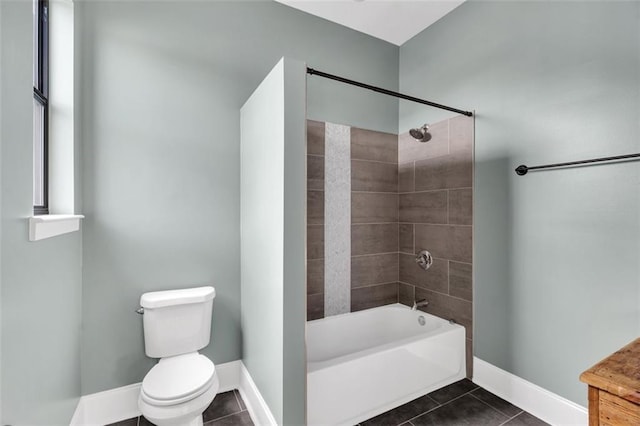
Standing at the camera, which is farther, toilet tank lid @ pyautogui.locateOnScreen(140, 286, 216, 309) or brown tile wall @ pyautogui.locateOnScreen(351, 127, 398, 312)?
brown tile wall @ pyautogui.locateOnScreen(351, 127, 398, 312)

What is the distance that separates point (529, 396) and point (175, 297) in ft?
7.45

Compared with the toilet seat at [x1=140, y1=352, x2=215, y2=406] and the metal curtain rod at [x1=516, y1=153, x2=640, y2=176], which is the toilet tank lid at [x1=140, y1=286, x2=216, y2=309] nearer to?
the toilet seat at [x1=140, y1=352, x2=215, y2=406]

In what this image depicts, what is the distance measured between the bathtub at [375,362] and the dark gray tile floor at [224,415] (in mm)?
520

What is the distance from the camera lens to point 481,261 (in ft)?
7.26

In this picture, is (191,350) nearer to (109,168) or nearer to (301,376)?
(301,376)

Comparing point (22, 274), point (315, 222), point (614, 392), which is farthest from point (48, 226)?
point (614, 392)

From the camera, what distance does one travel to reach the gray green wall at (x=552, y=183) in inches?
61.4

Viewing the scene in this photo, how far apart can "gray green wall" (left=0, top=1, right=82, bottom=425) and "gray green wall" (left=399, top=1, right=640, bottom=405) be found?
246 cm

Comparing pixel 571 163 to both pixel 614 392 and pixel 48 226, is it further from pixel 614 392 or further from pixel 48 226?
pixel 48 226

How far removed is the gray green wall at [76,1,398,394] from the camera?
1.87 metres

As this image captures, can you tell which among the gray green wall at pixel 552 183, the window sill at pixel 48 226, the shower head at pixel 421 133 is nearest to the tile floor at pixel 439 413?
the gray green wall at pixel 552 183

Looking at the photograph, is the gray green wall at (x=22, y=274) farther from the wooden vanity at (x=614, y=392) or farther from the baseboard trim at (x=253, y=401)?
the wooden vanity at (x=614, y=392)

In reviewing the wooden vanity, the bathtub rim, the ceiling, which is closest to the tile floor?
the bathtub rim

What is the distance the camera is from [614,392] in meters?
0.84
